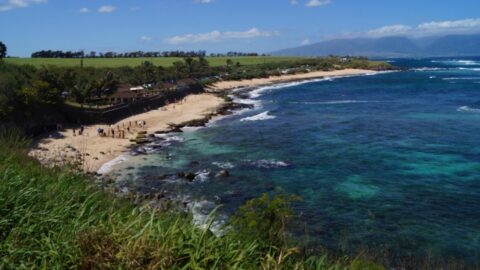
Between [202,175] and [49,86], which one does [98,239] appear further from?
[49,86]

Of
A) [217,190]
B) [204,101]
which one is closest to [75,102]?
[204,101]

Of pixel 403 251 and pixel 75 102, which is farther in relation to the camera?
pixel 75 102

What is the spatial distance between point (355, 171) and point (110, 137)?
26382 mm

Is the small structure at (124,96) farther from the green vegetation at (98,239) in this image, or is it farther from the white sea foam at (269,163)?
the green vegetation at (98,239)

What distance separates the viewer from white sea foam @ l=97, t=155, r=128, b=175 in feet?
113

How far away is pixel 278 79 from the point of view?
139 metres

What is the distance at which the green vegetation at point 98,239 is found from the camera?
549cm

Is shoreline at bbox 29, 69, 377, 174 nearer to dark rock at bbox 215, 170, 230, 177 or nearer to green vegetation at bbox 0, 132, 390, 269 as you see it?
green vegetation at bbox 0, 132, 390, 269

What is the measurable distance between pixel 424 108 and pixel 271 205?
61959 millimetres

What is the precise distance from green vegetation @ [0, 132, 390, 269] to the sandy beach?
96.7 meters

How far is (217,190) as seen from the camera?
28.5 metres

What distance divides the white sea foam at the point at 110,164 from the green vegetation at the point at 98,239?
2717cm

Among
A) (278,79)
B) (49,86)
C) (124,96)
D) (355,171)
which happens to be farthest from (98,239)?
(278,79)

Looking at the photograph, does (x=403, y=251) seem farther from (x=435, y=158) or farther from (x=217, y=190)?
(x=435, y=158)
